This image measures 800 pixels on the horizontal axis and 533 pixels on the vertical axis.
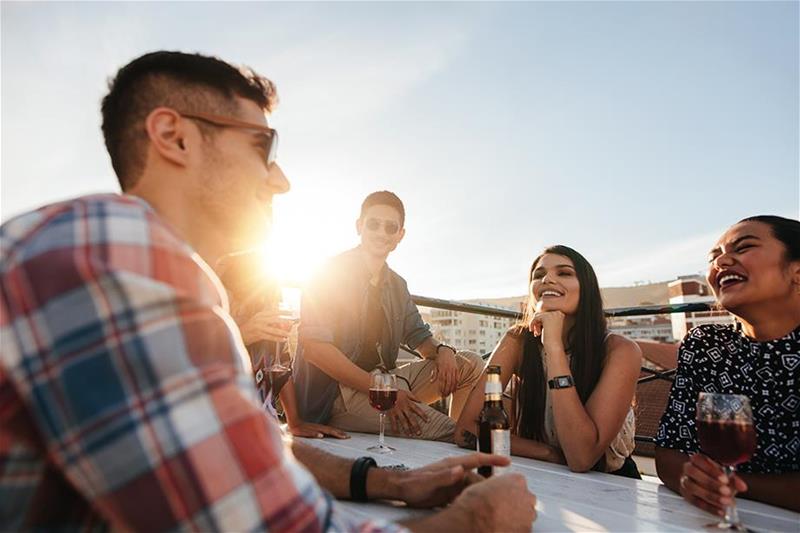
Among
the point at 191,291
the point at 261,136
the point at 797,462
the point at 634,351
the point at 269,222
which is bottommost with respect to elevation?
the point at 797,462

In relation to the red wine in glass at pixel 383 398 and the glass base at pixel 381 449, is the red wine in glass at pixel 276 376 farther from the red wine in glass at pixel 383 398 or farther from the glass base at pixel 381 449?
the glass base at pixel 381 449

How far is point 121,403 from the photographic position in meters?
0.65

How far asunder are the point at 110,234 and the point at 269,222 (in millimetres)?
689

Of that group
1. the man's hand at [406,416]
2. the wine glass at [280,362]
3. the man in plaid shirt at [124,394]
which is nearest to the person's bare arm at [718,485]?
the man in plaid shirt at [124,394]

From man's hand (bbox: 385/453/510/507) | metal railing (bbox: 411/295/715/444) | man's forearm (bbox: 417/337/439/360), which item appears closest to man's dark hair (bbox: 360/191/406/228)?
metal railing (bbox: 411/295/715/444)

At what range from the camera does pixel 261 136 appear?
4.51 feet

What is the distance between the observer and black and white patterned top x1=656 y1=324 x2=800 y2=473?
5.74ft

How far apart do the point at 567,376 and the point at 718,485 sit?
895 mm

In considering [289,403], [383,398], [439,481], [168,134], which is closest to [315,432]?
[289,403]

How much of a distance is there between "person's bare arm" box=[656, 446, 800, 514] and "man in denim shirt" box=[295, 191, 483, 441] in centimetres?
162

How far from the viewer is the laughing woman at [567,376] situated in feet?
7.06

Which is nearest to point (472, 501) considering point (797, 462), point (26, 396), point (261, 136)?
point (26, 396)

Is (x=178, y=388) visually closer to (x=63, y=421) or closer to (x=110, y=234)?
(x=63, y=421)

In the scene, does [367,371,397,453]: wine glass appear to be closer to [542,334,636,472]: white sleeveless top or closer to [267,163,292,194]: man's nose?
[542,334,636,472]: white sleeveless top
